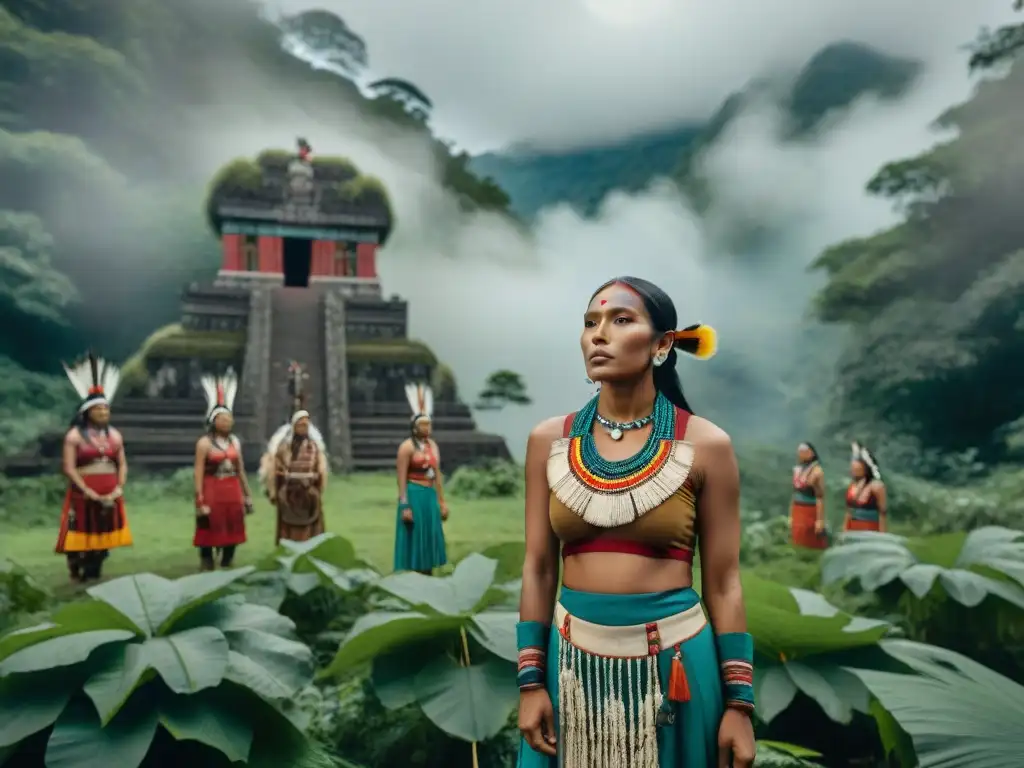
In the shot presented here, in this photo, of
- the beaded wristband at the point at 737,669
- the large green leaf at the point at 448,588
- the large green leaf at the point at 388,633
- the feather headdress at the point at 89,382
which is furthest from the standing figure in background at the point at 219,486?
the beaded wristband at the point at 737,669

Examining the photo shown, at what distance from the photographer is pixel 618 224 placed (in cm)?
812

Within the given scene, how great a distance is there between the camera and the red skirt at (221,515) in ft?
15.9

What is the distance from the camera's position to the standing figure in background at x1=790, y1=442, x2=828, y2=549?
6164 millimetres

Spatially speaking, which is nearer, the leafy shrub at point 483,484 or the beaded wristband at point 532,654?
the beaded wristband at point 532,654

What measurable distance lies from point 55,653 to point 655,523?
1.49m

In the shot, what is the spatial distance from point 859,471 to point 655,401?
450 cm

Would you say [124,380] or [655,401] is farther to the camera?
[124,380]

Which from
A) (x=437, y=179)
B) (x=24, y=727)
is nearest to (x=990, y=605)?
(x=24, y=727)

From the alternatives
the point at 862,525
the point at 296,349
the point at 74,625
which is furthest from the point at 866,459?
the point at 296,349

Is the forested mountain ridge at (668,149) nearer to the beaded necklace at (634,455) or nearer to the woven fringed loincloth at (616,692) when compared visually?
the beaded necklace at (634,455)

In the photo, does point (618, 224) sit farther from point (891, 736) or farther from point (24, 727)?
point (24, 727)

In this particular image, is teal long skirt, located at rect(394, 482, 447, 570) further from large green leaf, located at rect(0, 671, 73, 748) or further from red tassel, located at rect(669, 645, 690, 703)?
red tassel, located at rect(669, 645, 690, 703)

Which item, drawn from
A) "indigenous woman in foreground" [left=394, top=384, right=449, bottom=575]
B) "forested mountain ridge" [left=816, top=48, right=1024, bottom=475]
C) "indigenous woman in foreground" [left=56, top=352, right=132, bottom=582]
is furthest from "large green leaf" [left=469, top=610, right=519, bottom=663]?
"forested mountain ridge" [left=816, top=48, right=1024, bottom=475]

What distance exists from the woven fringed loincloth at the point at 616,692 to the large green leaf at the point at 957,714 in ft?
2.06
